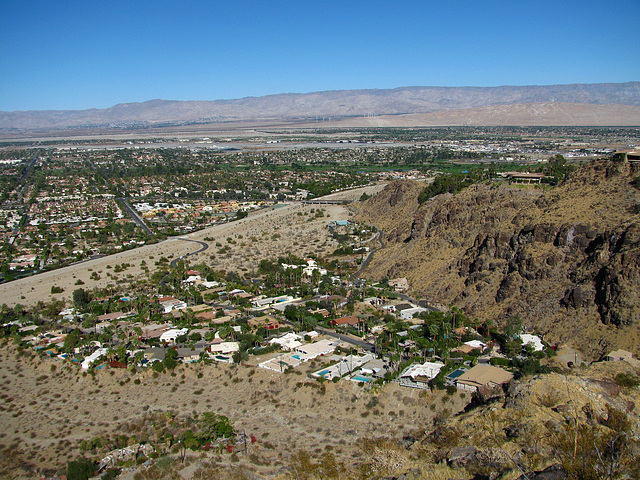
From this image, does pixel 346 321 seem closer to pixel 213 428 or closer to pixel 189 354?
pixel 189 354

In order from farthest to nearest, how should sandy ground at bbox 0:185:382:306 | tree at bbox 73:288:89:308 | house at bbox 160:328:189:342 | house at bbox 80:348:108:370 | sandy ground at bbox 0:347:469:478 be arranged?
sandy ground at bbox 0:185:382:306
tree at bbox 73:288:89:308
house at bbox 160:328:189:342
house at bbox 80:348:108:370
sandy ground at bbox 0:347:469:478

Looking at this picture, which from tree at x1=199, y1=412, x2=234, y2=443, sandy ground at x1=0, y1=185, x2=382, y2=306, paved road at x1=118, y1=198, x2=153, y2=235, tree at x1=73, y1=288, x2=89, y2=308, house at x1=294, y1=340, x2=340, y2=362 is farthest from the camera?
paved road at x1=118, y1=198, x2=153, y2=235

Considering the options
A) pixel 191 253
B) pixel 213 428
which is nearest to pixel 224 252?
pixel 191 253

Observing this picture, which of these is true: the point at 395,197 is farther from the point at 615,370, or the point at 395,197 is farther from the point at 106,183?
the point at 106,183

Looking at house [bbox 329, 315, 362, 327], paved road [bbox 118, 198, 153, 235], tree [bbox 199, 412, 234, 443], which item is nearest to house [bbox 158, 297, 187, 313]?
house [bbox 329, 315, 362, 327]

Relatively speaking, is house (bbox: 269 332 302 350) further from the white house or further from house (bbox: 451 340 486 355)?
house (bbox: 451 340 486 355)

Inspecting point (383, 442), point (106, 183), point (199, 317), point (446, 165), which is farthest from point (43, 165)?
point (383, 442)

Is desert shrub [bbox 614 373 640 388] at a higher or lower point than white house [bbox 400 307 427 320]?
higher

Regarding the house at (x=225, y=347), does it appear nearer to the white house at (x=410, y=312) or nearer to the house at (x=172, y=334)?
the house at (x=172, y=334)
